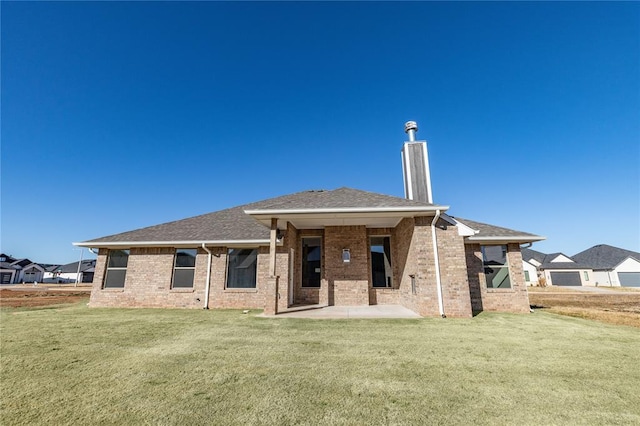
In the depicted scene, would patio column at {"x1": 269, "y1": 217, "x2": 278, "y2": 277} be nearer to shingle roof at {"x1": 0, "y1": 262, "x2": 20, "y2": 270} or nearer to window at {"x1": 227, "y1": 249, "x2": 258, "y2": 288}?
window at {"x1": 227, "y1": 249, "x2": 258, "y2": 288}

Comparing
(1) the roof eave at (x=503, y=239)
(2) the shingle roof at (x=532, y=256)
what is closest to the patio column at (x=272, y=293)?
(1) the roof eave at (x=503, y=239)

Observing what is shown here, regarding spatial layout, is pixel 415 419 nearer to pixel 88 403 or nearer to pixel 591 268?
pixel 88 403

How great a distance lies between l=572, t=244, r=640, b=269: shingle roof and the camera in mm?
33969

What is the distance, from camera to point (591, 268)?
34594mm

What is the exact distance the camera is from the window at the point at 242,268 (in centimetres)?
1060

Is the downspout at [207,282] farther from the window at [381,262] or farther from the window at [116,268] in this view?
the window at [381,262]

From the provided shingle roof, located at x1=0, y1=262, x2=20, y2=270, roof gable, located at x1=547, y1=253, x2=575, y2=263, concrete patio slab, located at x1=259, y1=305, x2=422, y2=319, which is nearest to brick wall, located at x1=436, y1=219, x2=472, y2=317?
concrete patio slab, located at x1=259, y1=305, x2=422, y2=319

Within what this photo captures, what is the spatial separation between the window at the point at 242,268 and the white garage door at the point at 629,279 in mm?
45684

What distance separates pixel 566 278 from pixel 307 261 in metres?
39.8

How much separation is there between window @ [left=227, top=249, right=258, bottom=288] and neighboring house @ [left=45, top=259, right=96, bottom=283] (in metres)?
51.8

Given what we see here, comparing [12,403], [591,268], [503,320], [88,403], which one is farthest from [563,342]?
[591,268]

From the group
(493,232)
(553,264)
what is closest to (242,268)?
(493,232)

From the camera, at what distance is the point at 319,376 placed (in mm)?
3564

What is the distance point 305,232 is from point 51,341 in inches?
304
